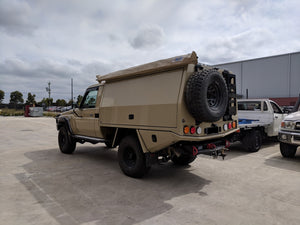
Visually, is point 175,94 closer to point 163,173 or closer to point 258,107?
point 163,173

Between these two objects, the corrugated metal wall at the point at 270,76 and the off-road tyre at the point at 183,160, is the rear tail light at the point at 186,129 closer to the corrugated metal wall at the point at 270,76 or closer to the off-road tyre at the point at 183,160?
the off-road tyre at the point at 183,160

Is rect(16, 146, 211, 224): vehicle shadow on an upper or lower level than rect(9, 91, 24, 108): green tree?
lower

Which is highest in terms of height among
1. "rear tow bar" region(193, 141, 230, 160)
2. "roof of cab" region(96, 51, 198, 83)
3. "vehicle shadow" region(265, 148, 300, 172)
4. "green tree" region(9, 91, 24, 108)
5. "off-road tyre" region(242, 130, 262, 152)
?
"green tree" region(9, 91, 24, 108)

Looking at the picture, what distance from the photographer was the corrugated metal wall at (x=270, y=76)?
93.0 feet

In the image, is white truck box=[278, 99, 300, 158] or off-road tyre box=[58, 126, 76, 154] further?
off-road tyre box=[58, 126, 76, 154]

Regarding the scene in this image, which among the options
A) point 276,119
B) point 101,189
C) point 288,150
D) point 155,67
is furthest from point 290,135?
point 101,189

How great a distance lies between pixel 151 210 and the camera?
346 centimetres

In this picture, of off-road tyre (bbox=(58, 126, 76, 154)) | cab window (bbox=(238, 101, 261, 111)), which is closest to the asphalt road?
off-road tyre (bbox=(58, 126, 76, 154))

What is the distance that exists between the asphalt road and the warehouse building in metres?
23.7

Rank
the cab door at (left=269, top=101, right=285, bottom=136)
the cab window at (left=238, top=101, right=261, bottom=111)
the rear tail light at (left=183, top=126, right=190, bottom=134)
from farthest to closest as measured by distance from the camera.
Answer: the cab window at (left=238, top=101, right=261, bottom=111) < the cab door at (left=269, top=101, right=285, bottom=136) < the rear tail light at (left=183, top=126, right=190, bottom=134)

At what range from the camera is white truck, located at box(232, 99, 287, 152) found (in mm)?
7710

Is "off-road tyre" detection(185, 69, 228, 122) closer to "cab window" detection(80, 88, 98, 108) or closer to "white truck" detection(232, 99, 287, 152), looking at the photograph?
"cab window" detection(80, 88, 98, 108)

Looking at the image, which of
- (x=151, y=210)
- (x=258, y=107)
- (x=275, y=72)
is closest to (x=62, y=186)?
(x=151, y=210)

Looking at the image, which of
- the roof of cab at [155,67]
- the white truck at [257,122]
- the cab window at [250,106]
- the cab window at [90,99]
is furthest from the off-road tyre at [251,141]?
the cab window at [90,99]
